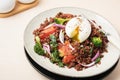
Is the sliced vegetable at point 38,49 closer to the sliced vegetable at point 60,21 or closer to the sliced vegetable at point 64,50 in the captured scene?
the sliced vegetable at point 64,50

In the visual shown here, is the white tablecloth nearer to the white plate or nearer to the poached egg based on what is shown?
the white plate

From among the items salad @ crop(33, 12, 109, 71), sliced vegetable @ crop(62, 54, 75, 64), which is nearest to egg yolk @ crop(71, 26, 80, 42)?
salad @ crop(33, 12, 109, 71)

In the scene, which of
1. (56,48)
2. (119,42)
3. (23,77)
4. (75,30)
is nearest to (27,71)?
(23,77)

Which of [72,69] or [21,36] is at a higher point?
[21,36]

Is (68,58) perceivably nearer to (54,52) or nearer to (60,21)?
(54,52)

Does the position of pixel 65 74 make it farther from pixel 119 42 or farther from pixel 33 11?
pixel 33 11

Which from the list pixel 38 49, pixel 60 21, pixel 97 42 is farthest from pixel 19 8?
pixel 97 42

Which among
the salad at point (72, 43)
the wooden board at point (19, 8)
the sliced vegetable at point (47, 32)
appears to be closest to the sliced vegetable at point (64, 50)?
the salad at point (72, 43)
